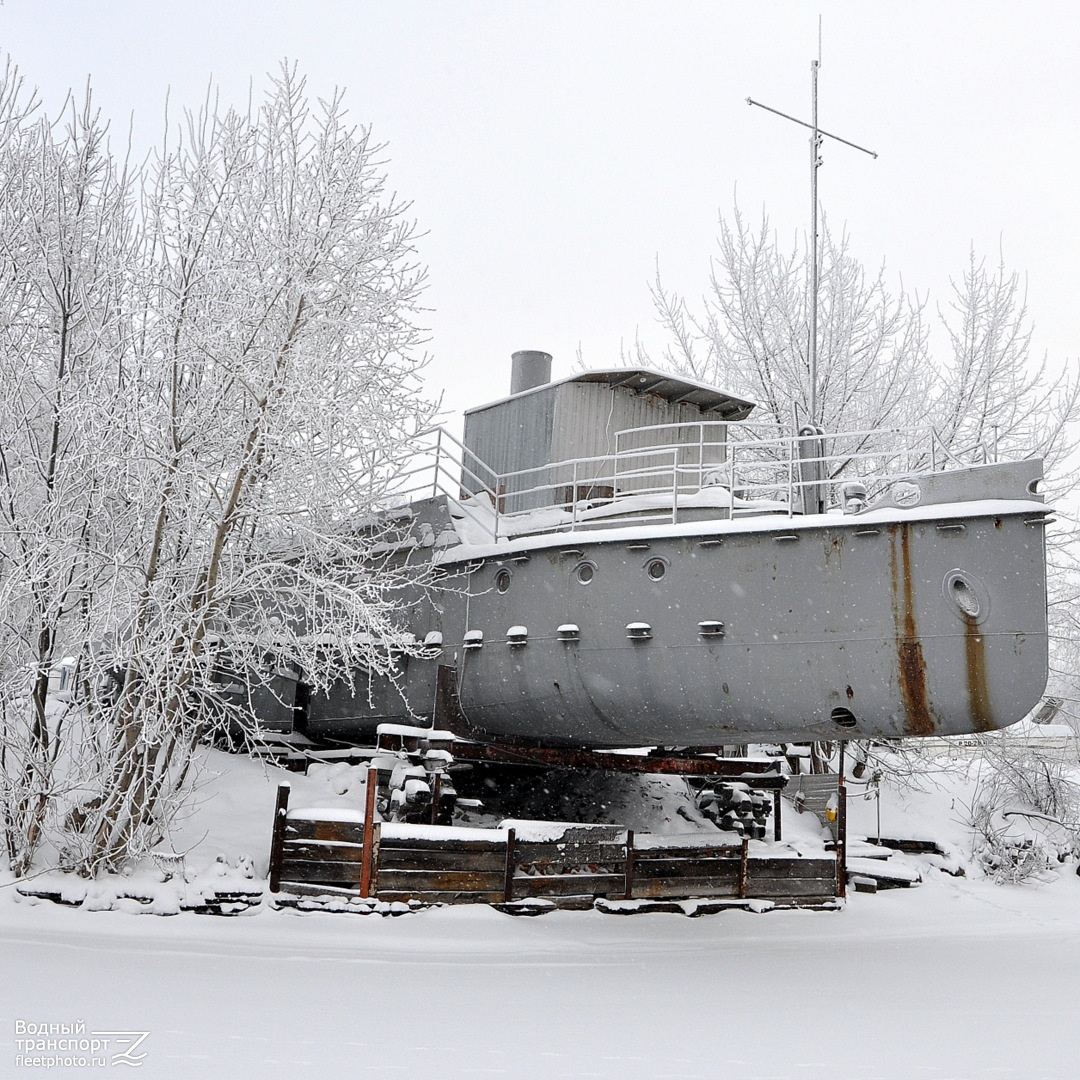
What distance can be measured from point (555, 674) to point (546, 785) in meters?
4.14

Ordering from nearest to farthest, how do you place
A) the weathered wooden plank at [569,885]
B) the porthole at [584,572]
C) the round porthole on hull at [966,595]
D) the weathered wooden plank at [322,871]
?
1. the round porthole on hull at [966,595]
2. the weathered wooden plank at [322,871]
3. the weathered wooden plank at [569,885]
4. the porthole at [584,572]

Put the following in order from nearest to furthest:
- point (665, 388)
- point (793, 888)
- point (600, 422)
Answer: point (793, 888) < point (600, 422) < point (665, 388)

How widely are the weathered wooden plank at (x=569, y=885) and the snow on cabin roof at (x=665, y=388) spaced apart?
5748 mm

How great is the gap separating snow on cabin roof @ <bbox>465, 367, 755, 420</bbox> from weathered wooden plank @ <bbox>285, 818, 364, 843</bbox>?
19.1 ft

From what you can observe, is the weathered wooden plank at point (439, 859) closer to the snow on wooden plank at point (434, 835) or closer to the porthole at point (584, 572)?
the snow on wooden plank at point (434, 835)

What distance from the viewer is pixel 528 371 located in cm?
1426

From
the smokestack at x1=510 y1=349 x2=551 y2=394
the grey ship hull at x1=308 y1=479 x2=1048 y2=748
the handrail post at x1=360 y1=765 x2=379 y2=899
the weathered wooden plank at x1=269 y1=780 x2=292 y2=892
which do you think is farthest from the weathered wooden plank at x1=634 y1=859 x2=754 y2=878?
the smokestack at x1=510 y1=349 x2=551 y2=394

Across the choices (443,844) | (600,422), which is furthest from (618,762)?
(600,422)

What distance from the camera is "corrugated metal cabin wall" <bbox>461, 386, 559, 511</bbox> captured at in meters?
13.0

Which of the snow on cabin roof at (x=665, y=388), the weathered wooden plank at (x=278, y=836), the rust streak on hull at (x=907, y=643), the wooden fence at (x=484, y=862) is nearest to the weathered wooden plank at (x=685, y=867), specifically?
the wooden fence at (x=484, y=862)

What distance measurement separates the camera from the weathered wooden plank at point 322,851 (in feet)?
32.4

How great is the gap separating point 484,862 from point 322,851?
5.11ft

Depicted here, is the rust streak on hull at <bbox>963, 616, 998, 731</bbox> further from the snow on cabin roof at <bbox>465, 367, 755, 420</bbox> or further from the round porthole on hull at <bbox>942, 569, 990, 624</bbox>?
the snow on cabin roof at <bbox>465, 367, 755, 420</bbox>

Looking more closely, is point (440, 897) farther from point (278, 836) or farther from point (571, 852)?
point (278, 836)
